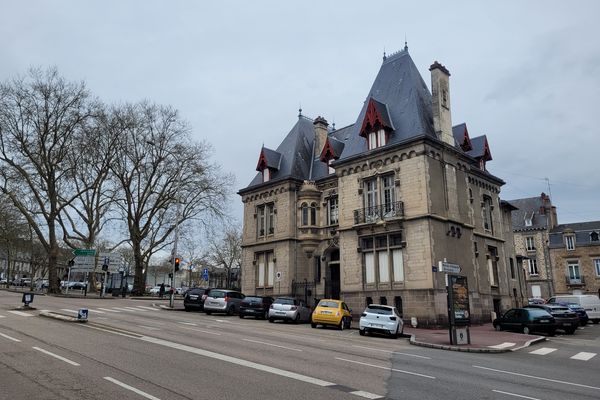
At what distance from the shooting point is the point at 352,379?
8.91m

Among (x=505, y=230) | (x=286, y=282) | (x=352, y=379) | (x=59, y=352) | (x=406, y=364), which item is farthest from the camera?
(x=505, y=230)

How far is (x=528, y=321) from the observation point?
74.5ft

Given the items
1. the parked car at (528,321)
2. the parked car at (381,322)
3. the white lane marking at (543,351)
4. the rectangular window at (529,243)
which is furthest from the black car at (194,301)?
the rectangular window at (529,243)

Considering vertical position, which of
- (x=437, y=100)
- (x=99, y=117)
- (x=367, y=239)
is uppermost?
(x=99, y=117)

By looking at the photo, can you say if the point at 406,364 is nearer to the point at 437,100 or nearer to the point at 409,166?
the point at 409,166

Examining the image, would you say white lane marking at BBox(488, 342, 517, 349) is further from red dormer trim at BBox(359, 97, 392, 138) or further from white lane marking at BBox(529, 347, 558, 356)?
red dormer trim at BBox(359, 97, 392, 138)

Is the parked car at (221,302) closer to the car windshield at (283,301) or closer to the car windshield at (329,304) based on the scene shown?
the car windshield at (283,301)

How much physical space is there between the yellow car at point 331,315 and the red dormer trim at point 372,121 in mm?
11918

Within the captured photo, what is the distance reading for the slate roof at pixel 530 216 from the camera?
60844mm

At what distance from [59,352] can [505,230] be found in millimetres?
35860

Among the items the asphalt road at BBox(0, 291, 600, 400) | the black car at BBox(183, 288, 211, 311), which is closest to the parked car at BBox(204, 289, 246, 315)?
the black car at BBox(183, 288, 211, 311)

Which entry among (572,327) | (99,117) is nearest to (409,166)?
(572,327)

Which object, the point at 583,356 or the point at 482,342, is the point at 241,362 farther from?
the point at 583,356

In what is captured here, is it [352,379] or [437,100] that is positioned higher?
[437,100]
